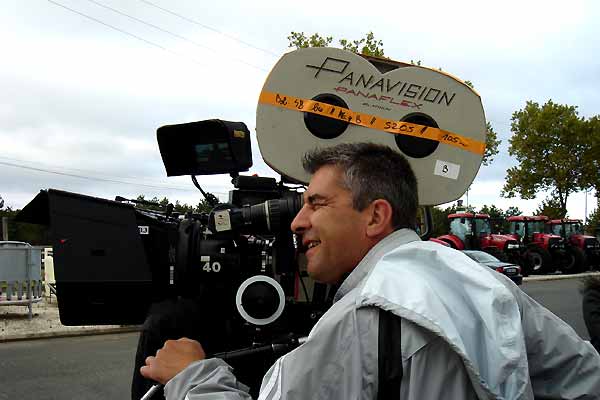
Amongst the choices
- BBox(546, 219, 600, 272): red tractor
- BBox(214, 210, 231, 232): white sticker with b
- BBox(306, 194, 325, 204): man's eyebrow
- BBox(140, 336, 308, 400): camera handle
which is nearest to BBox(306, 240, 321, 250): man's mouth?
BBox(306, 194, 325, 204): man's eyebrow

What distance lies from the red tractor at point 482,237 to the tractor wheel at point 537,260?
1.55 ft

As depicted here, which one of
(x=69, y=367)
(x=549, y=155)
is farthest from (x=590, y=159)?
(x=69, y=367)

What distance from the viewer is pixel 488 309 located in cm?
123

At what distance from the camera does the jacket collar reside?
4.71 ft

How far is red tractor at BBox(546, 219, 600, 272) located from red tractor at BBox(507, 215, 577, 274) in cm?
53

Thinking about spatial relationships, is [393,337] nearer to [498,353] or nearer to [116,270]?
[498,353]

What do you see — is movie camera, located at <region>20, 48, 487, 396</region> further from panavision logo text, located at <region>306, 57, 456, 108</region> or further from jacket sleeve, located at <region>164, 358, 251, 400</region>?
jacket sleeve, located at <region>164, 358, 251, 400</region>

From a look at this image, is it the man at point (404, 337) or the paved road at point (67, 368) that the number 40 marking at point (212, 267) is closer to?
the man at point (404, 337)

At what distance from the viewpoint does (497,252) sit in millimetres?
22125

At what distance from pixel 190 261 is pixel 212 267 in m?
0.09

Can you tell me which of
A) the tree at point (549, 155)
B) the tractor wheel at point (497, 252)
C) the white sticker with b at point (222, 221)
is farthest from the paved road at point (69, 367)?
the tree at point (549, 155)

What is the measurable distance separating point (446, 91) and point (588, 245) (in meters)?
27.1

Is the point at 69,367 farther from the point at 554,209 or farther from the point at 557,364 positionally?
the point at 554,209

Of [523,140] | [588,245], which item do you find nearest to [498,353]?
[588,245]
